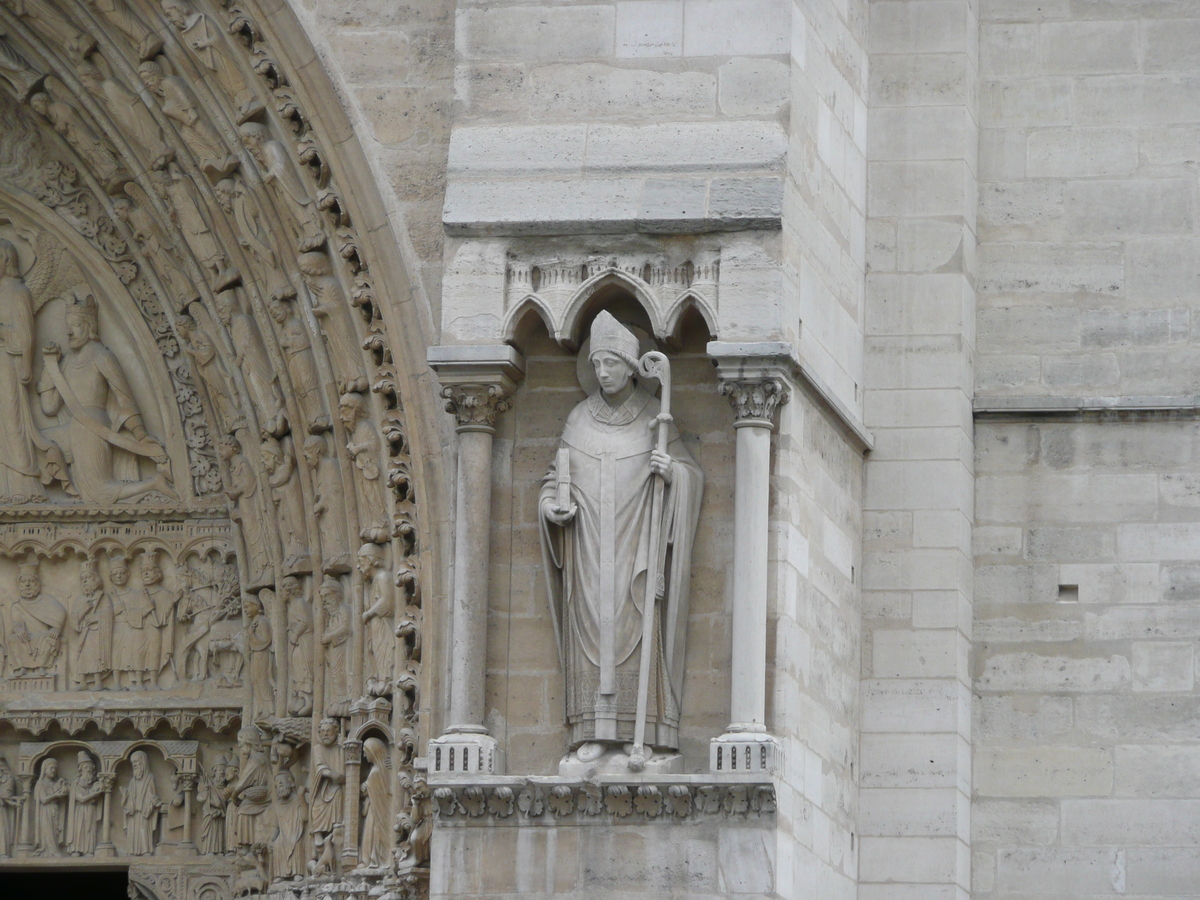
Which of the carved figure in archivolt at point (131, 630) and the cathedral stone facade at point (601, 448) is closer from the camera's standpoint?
the cathedral stone facade at point (601, 448)

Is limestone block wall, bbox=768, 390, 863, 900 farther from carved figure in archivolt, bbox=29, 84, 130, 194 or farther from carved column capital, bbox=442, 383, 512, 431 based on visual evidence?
carved figure in archivolt, bbox=29, 84, 130, 194

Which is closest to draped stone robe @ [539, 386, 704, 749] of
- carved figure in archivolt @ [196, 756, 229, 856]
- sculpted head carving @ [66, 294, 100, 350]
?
carved figure in archivolt @ [196, 756, 229, 856]

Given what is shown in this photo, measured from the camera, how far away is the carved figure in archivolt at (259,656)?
12.9 m

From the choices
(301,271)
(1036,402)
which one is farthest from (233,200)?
(1036,402)

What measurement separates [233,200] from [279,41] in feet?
2.54

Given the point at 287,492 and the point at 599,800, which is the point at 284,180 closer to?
the point at 287,492

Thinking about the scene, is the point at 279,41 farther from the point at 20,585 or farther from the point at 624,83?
the point at 20,585

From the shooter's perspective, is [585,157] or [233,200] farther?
[233,200]

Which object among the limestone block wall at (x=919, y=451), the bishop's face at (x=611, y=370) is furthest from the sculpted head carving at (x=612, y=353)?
the limestone block wall at (x=919, y=451)

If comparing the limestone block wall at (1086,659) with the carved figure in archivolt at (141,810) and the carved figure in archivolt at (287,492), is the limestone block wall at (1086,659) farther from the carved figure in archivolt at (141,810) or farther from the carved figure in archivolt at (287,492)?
the carved figure in archivolt at (141,810)

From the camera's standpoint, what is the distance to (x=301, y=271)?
12383 mm

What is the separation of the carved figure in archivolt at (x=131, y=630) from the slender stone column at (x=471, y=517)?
2.33 meters

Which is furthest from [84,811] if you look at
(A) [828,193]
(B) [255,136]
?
(A) [828,193]

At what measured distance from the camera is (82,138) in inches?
526
